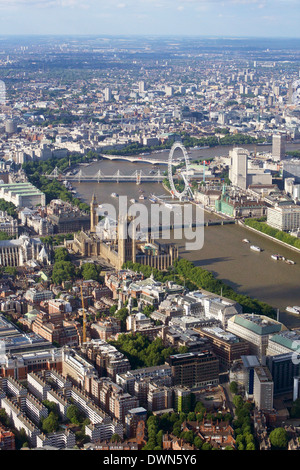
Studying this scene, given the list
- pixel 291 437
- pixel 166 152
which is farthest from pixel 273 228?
pixel 166 152

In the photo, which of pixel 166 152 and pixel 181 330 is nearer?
pixel 181 330

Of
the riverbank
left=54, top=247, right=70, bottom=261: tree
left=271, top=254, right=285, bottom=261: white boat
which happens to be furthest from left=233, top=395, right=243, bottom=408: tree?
the riverbank

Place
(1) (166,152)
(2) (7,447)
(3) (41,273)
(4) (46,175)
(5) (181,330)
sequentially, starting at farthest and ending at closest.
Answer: (1) (166,152)
(4) (46,175)
(3) (41,273)
(5) (181,330)
(2) (7,447)

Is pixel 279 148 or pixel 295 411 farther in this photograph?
pixel 279 148

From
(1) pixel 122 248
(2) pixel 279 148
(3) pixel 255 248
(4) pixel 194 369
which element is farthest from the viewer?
(2) pixel 279 148

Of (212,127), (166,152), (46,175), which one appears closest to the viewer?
(46,175)

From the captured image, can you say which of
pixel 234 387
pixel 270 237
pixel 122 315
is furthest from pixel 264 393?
pixel 270 237

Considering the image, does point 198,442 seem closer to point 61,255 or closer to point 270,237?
point 61,255
